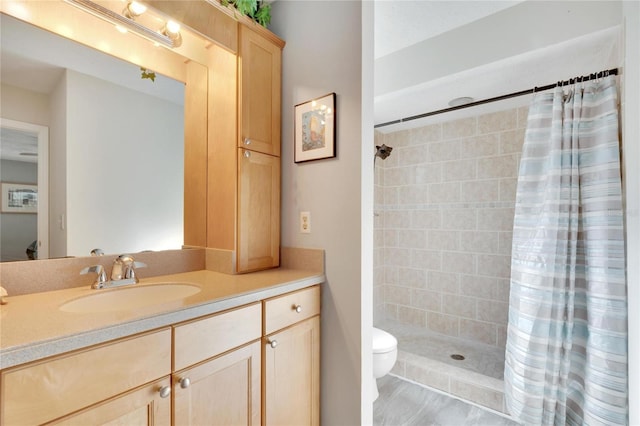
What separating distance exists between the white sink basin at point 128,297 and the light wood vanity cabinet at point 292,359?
1.19ft

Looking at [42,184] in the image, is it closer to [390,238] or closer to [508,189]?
[390,238]

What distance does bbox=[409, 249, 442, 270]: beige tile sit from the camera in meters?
2.88

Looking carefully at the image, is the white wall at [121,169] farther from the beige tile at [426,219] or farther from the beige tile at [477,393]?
the beige tile at [426,219]

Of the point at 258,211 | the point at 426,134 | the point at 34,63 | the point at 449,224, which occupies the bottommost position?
the point at 449,224

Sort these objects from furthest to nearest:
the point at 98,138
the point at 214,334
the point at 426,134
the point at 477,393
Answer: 1. the point at 426,134
2. the point at 477,393
3. the point at 98,138
4. the point at 214,334

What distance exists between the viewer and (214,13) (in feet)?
4.35

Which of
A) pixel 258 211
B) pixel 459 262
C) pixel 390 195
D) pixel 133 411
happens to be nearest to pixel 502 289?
pixel 459 262

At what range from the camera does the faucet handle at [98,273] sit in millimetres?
1085

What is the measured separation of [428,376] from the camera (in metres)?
2.09

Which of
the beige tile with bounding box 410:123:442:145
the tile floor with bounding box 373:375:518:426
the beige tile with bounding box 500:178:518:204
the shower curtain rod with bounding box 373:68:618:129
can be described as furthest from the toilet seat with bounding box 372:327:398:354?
the beige tile with bounding box 410:123:442:145

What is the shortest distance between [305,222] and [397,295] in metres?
2.07

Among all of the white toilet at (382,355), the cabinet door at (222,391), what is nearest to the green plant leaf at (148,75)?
the cabinet door at (222,391)

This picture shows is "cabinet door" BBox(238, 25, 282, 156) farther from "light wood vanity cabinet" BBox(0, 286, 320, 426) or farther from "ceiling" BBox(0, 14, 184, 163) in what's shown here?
"light wood vanity cabinet" BBox(0, 286, 320, 426)

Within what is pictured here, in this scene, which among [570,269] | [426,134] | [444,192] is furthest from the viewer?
[426,134]
